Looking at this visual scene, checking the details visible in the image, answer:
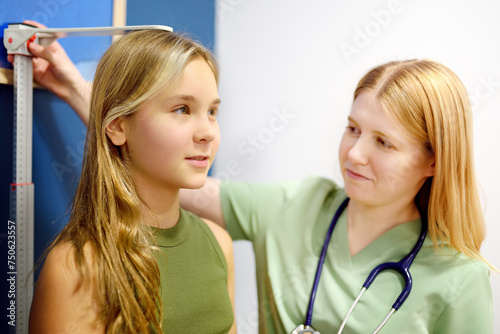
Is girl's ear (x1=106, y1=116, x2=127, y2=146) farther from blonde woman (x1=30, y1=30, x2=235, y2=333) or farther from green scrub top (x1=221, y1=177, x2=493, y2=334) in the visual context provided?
green scrub top (x1=221, y1=177, x2=493, y2=334)

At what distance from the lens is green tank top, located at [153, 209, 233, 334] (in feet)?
2.53

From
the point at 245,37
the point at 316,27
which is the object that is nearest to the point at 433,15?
the point at 316,27

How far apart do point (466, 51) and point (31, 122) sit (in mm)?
1017

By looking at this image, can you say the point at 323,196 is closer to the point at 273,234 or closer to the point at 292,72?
the point at 273,234

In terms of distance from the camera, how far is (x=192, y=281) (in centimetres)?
81

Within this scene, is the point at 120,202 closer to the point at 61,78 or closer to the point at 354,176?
the point at 61,78

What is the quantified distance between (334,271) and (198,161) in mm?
413

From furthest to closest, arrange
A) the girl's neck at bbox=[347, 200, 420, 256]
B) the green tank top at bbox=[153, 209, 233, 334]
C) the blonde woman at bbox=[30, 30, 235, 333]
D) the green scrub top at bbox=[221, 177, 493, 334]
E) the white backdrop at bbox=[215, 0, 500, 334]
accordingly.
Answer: the white backdrop at bbox=[215, 0, 500, 334] → the girl's neck at bbox=[347, 200, 420, 256] → the green scrub top at bbox=[221, 177, 493, 334] → the green tank top at bbox=[153, 209, 233, 334] → the blonde woman at bbox=[30, 30, 235, 333]

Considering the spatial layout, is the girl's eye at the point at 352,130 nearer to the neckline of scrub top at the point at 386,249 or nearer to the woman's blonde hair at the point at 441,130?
the woman's blonde hair at the point at 441,130

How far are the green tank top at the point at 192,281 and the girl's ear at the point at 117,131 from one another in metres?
Result: 0.15

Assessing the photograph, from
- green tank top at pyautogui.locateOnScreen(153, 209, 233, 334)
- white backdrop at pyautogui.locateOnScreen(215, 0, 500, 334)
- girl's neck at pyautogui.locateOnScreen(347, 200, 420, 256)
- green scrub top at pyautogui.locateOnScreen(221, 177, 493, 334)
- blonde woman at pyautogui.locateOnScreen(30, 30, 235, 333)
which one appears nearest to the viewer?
blonde woman at pyautogui.locateOnScreen(30, 30, 235, 333)

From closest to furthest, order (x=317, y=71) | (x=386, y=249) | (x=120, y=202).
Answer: (x=120, y=202)
(x=386, y=249)
(x=317, y=71)

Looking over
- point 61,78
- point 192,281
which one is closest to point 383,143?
point 192,281

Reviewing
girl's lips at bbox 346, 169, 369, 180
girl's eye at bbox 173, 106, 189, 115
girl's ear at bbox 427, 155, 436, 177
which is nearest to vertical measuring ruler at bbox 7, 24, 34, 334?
girl's eye at bbox 173, 106, 189, 115
